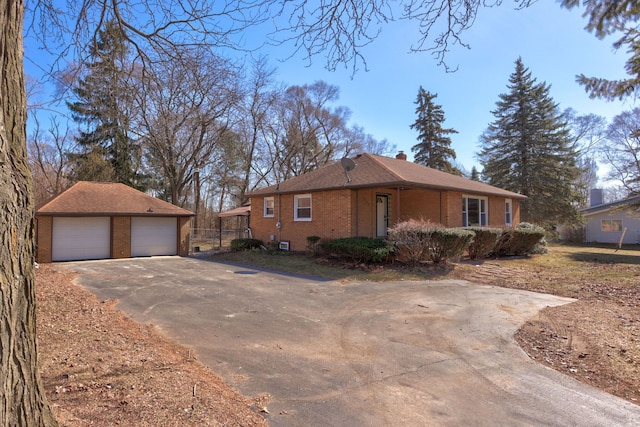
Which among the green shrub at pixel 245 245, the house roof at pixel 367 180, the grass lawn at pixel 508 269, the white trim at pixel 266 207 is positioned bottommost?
the grass lawn at pixel 508 269

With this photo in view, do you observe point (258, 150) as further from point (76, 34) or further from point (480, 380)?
point (480, 380)

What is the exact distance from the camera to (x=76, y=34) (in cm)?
504

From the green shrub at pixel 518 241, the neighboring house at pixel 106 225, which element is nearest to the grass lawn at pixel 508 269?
the green shrub at pixel 518 241

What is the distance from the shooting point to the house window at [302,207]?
669 inches

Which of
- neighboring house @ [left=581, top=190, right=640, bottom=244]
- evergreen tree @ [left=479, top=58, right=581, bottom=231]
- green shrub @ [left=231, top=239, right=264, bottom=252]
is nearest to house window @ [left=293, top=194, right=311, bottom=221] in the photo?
green shrub @ [left=231, top=239, right=264, bottom=252]

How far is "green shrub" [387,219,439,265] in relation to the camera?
12.0 m

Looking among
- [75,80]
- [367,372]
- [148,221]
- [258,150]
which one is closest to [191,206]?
[258,150]

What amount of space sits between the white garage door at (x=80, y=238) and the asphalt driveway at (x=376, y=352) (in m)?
8.67

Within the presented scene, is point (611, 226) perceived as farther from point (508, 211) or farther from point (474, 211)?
point (474, 211)

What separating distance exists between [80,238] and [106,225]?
1.19 metres

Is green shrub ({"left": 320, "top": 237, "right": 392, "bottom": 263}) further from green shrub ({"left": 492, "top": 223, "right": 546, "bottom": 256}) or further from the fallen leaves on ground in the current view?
the fallen leaves on ground

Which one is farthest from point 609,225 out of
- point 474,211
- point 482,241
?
point 482,241

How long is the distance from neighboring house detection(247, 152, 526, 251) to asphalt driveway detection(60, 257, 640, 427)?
576cm

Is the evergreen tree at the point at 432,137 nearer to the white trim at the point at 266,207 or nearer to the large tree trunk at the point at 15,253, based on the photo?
the white trim at the point at 266,207
